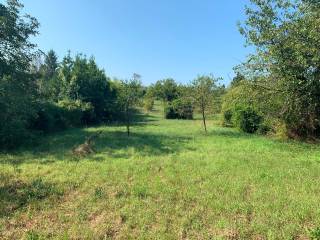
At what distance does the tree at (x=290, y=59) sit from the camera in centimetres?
1397

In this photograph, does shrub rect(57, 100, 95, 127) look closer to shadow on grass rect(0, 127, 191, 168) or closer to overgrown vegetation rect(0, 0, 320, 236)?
overgrown vegetation rect(0, 0, 320, 236)

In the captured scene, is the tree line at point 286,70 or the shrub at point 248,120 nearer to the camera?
the tree line at point 286,70

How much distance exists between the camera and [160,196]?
7613mm

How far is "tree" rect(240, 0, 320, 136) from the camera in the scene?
1397cm

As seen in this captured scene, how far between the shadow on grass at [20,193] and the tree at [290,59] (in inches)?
433

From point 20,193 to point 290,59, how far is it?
41.9ft

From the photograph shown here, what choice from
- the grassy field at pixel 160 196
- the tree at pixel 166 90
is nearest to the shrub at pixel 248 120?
the grassy field at pixel 160 196

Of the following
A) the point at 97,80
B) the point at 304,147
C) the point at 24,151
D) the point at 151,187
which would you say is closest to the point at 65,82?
the point at 97,80

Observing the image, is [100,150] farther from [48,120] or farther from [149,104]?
[149,104]

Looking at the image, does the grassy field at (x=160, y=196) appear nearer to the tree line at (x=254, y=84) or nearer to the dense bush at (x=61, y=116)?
the tree line at (x=254, y=84)

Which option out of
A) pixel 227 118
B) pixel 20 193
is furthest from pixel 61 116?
pixel 20 193

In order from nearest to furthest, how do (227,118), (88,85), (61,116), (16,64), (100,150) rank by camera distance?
(100,150) < (16,64) < (61,116) < (227,118) < (88,85)

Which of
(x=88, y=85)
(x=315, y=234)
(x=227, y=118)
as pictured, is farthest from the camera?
(x=88, y=85)

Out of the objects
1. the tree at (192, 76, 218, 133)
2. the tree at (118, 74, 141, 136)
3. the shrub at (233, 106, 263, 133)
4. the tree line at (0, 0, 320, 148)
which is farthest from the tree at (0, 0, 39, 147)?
the shrub at (233, 106, 263, 133)
